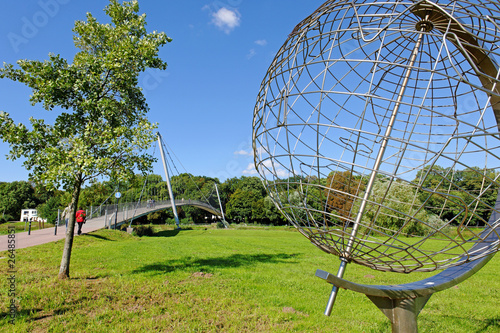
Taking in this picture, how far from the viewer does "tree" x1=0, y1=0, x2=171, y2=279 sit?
5.78 meters

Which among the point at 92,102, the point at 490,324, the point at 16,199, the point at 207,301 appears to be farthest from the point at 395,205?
the point at 16,199

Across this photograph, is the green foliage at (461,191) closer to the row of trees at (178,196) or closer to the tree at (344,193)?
the tree at (344,193)

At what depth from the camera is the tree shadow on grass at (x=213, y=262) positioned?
763 cm

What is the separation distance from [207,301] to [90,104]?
421 cm

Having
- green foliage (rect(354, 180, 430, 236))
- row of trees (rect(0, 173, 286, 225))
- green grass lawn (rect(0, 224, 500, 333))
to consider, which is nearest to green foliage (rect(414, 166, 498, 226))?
green foliage (rect(354, 180, 430, 236))

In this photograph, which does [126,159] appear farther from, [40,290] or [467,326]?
[467,326]

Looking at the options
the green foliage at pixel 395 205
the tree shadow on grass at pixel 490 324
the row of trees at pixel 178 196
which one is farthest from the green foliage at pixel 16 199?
the tree shadow on grass at pixel 490 324

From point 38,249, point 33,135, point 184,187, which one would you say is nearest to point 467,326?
point 33,135

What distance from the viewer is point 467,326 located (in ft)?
14.3

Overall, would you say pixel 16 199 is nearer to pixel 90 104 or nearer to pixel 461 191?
pixel 90 104

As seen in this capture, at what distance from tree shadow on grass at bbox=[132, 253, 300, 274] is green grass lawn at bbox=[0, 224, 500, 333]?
5 centimetres

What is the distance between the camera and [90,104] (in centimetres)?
619

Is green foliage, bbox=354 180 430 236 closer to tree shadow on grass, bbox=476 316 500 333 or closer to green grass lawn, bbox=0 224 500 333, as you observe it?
green grass lawn, bbox=0 224 500 333

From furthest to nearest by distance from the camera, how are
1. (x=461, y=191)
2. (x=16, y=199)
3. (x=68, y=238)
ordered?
(x=16, y=199), (x=68, y=238), (x=461, y=191)
